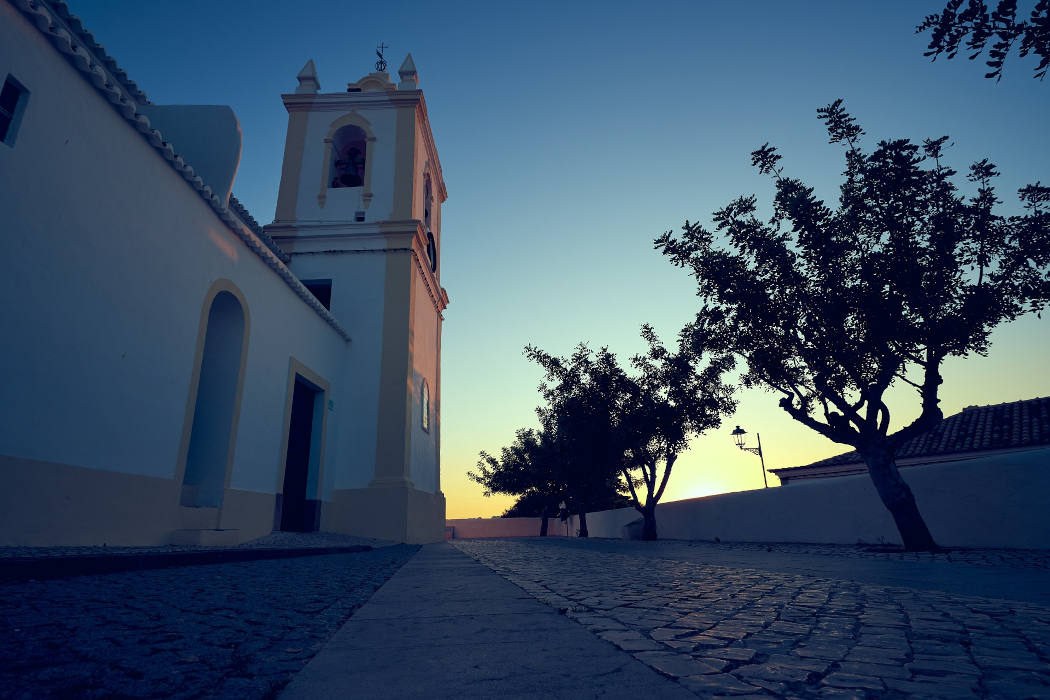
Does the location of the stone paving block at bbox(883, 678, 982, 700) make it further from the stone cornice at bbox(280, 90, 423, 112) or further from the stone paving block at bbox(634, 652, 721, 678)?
the stone cornice at bbox(280, 90, 423, 112)

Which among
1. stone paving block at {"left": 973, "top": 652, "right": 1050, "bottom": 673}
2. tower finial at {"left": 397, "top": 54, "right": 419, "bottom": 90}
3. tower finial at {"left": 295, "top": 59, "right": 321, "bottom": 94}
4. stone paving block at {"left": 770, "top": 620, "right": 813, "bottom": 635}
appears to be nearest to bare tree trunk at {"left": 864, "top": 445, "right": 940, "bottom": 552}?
stone paving block at {"left": 770, "top": 620, "right": 813, "bottom": 635}

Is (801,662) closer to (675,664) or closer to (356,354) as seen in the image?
(675,664)

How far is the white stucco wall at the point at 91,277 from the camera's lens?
5.02 m

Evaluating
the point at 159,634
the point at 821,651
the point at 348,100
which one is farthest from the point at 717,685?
the point at 348,100

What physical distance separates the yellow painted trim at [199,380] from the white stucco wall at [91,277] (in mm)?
125

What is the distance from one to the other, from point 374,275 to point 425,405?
179 inches

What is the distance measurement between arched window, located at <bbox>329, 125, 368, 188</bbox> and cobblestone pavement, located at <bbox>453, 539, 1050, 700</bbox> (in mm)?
16949

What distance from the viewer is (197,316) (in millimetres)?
8250

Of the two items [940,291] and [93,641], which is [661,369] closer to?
[940,291]

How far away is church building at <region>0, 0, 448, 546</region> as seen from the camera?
5195mm

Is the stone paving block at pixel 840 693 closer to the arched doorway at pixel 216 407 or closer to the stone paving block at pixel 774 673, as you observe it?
the stone paving block at pixel 774 673

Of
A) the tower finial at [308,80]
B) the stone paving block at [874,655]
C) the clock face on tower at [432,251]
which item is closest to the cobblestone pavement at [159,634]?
the stone paving block at [874,655]

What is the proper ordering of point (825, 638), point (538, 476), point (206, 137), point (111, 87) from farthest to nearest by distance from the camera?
point (538, 476), point (206, 137), point (111, 87), point (825, 638)

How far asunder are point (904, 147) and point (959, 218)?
5.95ft
